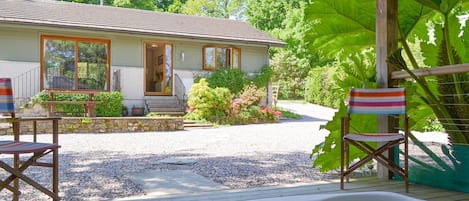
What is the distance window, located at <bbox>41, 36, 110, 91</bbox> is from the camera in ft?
38.5

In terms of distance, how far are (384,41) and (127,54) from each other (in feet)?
33.4

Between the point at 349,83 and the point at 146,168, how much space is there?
2582 mm

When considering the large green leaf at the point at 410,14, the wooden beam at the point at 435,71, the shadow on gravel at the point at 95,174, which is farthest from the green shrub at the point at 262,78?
the wooden beam at the point at 435,71

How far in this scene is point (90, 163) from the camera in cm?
536

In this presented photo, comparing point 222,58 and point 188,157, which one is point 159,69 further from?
point 188,157

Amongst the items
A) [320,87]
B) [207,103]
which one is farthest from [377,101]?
[320,87]

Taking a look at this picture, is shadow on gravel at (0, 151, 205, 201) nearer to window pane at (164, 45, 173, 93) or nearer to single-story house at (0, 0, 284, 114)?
single-story house at (0, 0, 284, 114)

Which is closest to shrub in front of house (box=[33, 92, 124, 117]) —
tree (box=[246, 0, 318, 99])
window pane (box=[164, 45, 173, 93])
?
window pane (box=[164, 45, 173, 93])

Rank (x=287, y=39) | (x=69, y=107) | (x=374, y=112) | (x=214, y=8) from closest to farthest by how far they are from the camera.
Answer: (x=374, y=112)
(x=69, y=107)
(x=287, y=39)
(x=214, y=8)

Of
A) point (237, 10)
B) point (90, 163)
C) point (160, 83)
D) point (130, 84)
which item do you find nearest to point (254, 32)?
point (160, 83)

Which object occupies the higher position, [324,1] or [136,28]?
[136,28]

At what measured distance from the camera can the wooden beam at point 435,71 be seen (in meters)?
3.08

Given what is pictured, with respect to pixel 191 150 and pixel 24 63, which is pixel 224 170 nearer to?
pixel 191 150

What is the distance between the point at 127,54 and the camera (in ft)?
41.5
